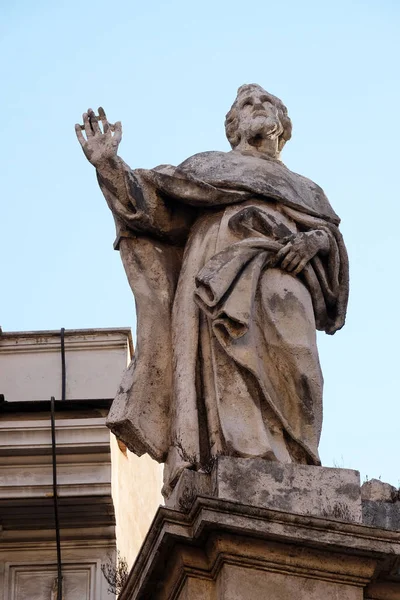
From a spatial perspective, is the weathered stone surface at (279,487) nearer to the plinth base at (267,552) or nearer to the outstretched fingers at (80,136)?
the plinth base at (267,552)

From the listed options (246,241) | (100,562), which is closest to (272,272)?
(246,241)

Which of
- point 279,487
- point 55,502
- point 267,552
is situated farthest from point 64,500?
point 267,552

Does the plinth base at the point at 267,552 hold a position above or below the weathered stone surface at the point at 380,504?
below


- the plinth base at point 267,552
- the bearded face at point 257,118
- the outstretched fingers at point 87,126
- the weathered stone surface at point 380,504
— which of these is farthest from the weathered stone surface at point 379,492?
the outstretched fingers at point 87,126

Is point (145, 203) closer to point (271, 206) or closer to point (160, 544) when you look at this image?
point (271, 206)

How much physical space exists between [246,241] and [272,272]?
8.7 inches

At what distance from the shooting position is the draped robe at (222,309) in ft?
43.5

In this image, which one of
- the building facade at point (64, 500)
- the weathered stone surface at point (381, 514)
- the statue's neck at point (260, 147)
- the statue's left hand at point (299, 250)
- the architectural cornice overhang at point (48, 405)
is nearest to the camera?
the weathered stone surface at point (381, 514)

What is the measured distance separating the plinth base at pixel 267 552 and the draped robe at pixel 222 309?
0.63 m

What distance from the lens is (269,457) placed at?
12961 mm

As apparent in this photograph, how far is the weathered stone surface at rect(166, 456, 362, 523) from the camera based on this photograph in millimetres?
12695

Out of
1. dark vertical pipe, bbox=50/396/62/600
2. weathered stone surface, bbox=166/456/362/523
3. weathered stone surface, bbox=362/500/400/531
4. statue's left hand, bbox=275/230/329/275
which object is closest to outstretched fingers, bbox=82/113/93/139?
statue's left hand, bbox=275/230/329/275

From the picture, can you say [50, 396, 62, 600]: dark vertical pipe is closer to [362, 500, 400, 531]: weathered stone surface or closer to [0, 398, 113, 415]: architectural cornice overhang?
[0, 398, 113, 415]: architectural cornice overhang

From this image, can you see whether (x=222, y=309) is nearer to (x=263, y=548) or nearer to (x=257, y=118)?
(x=263, y=548)
